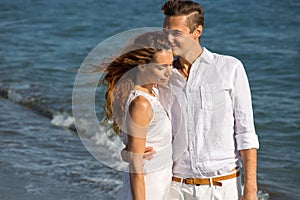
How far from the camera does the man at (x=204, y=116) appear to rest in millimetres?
3639

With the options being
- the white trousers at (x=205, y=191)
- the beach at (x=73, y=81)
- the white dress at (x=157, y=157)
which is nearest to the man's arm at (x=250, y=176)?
the white trousers at (x=205, y=191)

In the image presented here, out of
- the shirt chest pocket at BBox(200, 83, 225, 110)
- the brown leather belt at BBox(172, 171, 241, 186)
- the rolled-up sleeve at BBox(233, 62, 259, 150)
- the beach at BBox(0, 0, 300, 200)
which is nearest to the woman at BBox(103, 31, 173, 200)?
the brown leather belt at BBox(172, 171, 241, 186)

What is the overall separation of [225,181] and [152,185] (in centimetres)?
39

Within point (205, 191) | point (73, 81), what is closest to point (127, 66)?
point (205, 191)

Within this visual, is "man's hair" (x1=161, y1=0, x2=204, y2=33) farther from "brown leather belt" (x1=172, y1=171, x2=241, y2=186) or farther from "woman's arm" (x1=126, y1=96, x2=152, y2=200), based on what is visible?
"brown leather belt" (x1=172, y1=171, x2=241, y2=186)

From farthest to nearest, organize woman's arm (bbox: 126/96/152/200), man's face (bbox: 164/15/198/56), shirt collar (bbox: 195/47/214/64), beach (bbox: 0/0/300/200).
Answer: beach (bbox: 0/0/300/200)
shirt collar (bbox: 195/47/214/64)
man's face (bbox: 164/15/198/56)
woman's arm (bbox: 126/96/152/200)

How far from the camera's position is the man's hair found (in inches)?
142

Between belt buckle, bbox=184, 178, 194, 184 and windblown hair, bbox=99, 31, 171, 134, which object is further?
belt buckle, bbox=184, 178, 194, 184

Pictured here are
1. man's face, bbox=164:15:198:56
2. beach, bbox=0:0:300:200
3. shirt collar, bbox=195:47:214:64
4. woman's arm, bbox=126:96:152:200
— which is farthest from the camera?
beach, bbox=0:0:300:200

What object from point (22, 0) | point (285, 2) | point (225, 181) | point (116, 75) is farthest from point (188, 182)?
point (22, 0)

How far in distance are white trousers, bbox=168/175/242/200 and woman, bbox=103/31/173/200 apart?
0.06 metres

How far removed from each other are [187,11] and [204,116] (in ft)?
1.77

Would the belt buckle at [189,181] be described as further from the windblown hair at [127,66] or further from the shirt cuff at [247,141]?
the windblown hair at [127,66]

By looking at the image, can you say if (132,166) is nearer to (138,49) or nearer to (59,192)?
(138,49)
